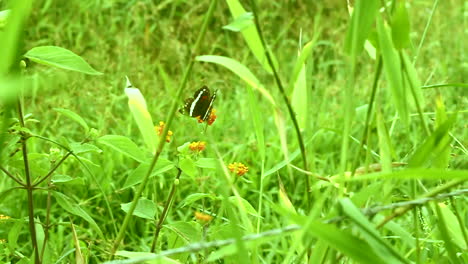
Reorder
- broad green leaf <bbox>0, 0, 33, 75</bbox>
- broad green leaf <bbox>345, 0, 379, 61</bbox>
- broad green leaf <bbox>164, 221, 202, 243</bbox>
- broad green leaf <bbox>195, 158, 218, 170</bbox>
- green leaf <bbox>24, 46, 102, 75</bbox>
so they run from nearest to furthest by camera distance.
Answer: broad green leaf <bbox>0, 0, 33, 75</bbox>, broad green leaf <bbox>345, 0, 379, 61</bbox>, green leaf <bbox>24, 46, 102, 75</bbox>, broad green leaf <bbox>164, 221, 202, 243</bbox>, broad green leaf <bbox>195, 158, 218, 170</bbox>

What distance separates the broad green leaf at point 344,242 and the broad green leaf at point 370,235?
0.01 m

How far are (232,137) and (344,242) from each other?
81.4 inches

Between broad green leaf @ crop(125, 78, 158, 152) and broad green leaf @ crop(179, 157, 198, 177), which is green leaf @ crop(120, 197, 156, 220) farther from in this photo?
broad green leaf @ crop(125, 78, 158, 152)

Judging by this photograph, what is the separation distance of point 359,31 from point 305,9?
3544 millimetres

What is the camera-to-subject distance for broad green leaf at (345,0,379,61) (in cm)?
98

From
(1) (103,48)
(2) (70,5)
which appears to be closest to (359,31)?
(1) (103,48)

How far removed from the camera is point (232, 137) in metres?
2.96

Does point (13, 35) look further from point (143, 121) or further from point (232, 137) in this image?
point (232, 137)

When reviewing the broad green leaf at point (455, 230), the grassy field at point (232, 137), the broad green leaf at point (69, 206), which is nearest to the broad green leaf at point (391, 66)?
the grassy field at point (232, 137)

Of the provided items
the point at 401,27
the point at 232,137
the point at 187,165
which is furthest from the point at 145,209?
the point at 232,137

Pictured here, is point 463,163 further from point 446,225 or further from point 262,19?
point 262,19

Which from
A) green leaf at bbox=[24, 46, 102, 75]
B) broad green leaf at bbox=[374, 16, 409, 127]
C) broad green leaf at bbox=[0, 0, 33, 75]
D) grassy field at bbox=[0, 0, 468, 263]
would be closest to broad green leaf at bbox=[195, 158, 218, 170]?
grassy field at bbox=[0, 0, 468, 263]

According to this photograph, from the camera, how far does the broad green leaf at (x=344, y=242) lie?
882 millimetres

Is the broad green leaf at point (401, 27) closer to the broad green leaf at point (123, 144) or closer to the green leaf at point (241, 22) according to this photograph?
the green leaf at point (241, 22)
